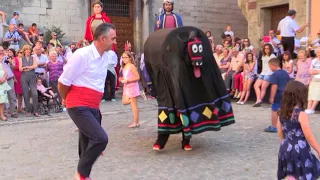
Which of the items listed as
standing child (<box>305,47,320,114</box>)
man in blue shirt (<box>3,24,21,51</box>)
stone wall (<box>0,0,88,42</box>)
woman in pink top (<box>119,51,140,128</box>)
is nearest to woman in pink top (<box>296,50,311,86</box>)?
standing child (<box>305,47,320,114</box>)

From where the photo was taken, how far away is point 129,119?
31.5 feet

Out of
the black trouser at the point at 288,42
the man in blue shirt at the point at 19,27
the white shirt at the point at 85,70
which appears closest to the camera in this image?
the white shirt at the point at 85,70

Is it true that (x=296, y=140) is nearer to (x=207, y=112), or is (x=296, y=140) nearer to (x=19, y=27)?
(x=207, y=112)

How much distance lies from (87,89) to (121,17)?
Answer: 14257mm

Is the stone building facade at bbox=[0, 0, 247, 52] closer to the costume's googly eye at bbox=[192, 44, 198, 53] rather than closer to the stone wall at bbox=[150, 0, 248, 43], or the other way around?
the stone wall at bbox=[150, 0, 248, 43]

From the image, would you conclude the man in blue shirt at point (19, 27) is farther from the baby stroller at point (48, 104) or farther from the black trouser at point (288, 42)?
the black trouser at point (288, 42)

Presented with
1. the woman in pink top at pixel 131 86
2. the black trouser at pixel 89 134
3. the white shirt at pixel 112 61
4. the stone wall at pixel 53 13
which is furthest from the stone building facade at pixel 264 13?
the black trouser at pixel 89 134

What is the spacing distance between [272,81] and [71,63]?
4.20 meters

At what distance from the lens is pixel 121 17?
18562mm

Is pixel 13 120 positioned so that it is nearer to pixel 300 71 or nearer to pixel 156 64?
pixel 156 64

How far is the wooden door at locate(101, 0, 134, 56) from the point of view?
1825 centimetres

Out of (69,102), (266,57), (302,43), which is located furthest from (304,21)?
(69,102)

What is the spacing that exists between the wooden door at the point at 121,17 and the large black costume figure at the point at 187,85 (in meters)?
12.1

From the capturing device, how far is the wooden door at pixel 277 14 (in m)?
17.4
